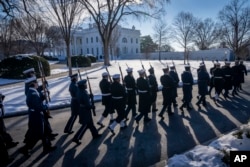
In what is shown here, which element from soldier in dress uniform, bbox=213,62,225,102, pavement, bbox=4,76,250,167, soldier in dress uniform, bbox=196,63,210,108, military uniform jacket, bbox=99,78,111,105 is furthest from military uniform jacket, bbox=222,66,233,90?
military uniform jacket, bbox=99,78,111,105

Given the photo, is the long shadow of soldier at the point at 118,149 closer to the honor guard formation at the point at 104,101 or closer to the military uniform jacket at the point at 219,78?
the honor guard formation at the point at 104,101

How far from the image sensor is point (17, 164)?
226 inches

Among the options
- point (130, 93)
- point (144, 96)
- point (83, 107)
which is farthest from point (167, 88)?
point (83, 107)

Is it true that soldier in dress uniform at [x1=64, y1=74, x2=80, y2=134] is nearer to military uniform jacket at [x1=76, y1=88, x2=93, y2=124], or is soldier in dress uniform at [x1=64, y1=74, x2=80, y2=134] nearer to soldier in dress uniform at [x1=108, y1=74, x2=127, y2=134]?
military uniform jacket at [x1=76, y1=88, x2=93, y2=124]

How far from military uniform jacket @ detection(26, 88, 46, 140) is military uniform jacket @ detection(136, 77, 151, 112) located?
3600 mm

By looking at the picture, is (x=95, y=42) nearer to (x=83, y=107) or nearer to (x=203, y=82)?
(x=203, y=82)

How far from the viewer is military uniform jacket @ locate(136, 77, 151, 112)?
28.2 feet

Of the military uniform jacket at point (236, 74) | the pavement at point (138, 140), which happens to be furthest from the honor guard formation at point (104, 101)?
the military uniform jacket at point (236, 74)

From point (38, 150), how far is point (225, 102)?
28.7ft

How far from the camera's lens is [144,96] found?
28.5 feet

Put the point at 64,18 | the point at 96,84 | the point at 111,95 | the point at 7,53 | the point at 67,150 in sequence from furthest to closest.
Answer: the point at 7,53, the point at 64,18, the point at 96,84, the point at 111,95, the point at 67,150

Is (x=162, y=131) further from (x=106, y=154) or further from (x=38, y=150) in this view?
(x=38, y=150)

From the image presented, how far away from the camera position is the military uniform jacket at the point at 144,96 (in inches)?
339

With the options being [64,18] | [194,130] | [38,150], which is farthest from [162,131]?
[64,18]
